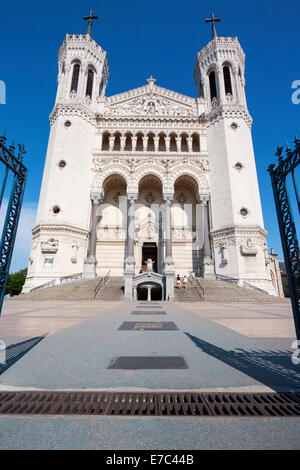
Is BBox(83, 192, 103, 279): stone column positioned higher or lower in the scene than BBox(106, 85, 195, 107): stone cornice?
lower

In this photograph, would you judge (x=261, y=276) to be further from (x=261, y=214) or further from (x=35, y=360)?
(x=35, y=360)

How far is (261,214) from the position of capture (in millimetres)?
21938

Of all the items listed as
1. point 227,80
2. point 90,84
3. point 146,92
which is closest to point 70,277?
point 90,84

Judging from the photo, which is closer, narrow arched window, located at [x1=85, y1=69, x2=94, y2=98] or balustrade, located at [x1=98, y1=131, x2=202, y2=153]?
balustrade, located at [x1=98, y1=131, x2=202, y2=153]

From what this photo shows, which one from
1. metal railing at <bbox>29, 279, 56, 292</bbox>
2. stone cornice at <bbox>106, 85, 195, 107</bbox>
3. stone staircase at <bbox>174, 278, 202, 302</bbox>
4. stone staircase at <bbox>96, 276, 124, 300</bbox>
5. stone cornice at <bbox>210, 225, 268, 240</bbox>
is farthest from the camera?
stone cornice at <bbox>106, 85, 195, 107</bbox>

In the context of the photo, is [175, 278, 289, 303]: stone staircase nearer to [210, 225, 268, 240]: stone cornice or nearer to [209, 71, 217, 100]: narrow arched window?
[210, 225, 268, 240]: stone cornice

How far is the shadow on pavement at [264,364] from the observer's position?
2.22m

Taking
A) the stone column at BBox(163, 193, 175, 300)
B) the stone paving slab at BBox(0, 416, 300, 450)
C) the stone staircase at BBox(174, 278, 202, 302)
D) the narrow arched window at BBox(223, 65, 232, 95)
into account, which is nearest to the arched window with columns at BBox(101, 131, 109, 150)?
the stone column at BBox(163, 193, 175, 300)

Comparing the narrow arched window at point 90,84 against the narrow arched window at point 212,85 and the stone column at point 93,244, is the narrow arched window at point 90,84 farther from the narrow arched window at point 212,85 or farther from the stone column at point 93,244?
the narrow arched window at point 212,85

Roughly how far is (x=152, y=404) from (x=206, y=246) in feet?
67.4

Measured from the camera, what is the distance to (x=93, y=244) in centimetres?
2178

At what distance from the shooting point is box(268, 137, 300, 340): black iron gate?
9.03ft

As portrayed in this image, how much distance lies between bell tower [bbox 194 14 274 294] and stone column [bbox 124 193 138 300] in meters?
7.65

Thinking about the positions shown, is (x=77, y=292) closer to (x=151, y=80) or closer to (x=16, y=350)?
(x=16, y=350)
